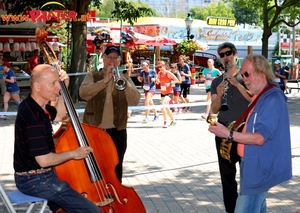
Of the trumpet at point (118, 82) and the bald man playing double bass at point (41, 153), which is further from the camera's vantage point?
the trumpet at point (118, 82)

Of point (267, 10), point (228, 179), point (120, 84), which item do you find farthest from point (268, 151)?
point (267, 10)

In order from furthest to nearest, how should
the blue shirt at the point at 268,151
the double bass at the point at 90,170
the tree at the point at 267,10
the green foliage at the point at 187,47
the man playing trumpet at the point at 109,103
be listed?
the green foliage at the point at 187,47, the tree at the point at 267,10, the man playing trumpet at the point at 109,103, the double bass at the point at 90,170, the blue shirt at the point at 268,151

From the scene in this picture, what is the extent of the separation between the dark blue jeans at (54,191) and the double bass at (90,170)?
311 millimetres

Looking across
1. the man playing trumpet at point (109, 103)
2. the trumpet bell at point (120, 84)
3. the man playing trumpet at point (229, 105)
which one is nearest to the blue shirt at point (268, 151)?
the man playing trumpet at point (229, 105)

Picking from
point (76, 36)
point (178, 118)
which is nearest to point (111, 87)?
point (178, 118)

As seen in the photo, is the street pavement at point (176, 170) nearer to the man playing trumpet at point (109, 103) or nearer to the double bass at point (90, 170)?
the man playing trumpet at point (109, 103)

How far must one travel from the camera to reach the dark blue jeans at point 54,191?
12.7 feet

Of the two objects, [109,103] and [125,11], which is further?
[125,11]

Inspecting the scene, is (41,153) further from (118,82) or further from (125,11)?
(125,11)

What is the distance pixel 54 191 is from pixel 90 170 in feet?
1.55

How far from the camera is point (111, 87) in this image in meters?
5.69

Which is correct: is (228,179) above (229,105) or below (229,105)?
below

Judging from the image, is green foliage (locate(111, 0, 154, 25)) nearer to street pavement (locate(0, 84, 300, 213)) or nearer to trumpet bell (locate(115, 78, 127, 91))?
street pavement (locate(0, 84, 300, 213))

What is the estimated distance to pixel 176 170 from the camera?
8.40 metres
